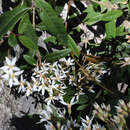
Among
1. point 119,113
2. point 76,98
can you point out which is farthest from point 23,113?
point 119,113

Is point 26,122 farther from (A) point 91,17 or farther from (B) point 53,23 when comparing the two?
(A) point 91,17

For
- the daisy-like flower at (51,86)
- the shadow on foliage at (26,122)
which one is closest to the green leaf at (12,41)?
the daisy-like flower at (51,86)

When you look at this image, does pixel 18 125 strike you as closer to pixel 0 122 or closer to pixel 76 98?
pixel 0 122

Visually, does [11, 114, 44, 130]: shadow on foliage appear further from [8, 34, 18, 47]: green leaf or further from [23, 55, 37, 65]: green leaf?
[8, 34, 18, 47]: green leaf

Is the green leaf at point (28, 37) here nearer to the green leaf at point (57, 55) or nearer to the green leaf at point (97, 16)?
the green leaf at point (57, 55)

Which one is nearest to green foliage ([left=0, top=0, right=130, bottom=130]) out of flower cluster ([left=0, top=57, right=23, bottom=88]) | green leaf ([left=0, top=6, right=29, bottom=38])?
green leaf ([left=0, top=6, right=29, bottom=38])
